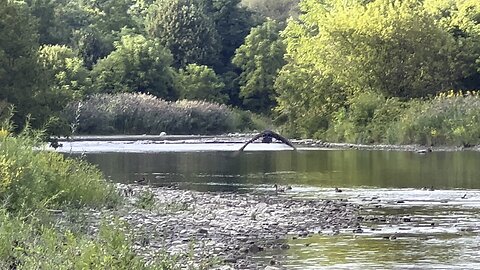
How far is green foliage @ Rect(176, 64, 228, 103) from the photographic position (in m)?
79.8

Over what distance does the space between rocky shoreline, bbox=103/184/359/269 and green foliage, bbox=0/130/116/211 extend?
0.83 m

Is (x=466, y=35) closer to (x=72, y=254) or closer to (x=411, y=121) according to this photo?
(x=411, y=121)

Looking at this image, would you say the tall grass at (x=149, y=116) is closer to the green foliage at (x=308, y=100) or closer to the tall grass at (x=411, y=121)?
the green foliage at (x=308, y=100)

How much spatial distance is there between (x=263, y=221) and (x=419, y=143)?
33569 millimetres

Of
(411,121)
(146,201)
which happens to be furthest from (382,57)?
(146,201)

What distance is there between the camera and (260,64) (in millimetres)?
81500

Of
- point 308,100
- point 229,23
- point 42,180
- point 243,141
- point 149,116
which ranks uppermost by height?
point 229,23

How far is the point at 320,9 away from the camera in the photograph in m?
71.8

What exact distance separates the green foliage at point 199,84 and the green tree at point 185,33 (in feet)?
10.5

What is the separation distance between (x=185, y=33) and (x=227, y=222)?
64194 mm

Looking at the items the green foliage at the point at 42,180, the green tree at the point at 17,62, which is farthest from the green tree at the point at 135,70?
the green foliage at the point at 42,180

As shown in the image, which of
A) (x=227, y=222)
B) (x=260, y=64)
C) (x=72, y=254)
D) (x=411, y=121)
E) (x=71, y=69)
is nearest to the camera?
(x=72, y=254)

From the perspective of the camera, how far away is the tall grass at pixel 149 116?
235ft

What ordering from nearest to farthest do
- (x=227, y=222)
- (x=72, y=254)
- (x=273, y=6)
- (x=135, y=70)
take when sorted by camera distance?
(x=72, y=254), (x=227, y=222), (x=135, y=70), (x=273, y=6)
